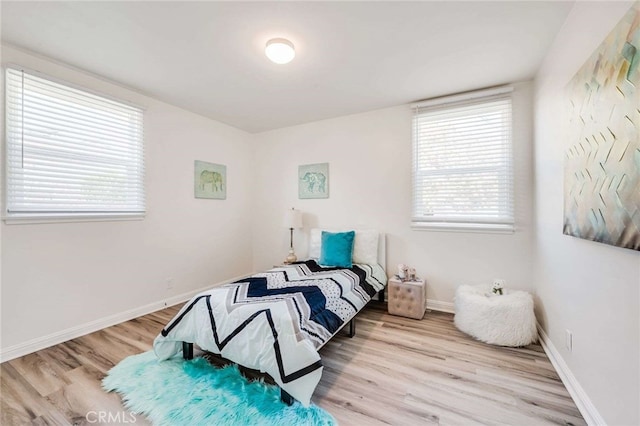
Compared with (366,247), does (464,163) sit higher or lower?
higher

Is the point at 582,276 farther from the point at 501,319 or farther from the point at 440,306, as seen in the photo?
the point at 440,306

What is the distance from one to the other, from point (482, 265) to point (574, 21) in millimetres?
2165

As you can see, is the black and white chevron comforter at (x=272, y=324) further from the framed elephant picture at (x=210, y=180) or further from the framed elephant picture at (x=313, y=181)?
the framed elephant picture at (x=210, y=180)

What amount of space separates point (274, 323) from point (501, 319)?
6.55ft

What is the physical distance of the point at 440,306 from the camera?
3.06 metres

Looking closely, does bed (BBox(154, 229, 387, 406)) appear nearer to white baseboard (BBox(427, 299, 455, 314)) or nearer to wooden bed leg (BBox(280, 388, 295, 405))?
wooden bed leg (BBox(280, 388, 295, 405))

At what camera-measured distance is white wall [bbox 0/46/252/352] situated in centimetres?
219

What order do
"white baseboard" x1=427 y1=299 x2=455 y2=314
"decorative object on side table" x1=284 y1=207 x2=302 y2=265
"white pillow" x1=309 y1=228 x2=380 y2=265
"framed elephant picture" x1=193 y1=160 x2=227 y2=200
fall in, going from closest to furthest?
"white baseboard" x1=427 y1=299 x2=455 y2=314
"white pillow" x1=309 y1=228 x2=380 y2=265
"framed elephant picture" x1=193 y1=160 x2=227 y2=200
"decorative object on side table" x1=284 y1=207 x2=302 y2=265

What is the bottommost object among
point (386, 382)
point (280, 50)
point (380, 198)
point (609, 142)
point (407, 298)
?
point (386, 382)

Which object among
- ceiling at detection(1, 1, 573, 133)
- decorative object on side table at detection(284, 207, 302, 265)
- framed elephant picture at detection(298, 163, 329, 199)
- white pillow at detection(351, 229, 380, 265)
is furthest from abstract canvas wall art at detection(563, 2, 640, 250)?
decorative object on side table at detection(284, 207, 302, 265)

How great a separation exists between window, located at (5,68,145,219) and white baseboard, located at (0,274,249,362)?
3.46 ft

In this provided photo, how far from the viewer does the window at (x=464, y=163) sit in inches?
109

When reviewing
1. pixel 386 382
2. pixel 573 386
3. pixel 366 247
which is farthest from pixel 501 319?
pixel 366 247

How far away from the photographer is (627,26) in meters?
1.16
